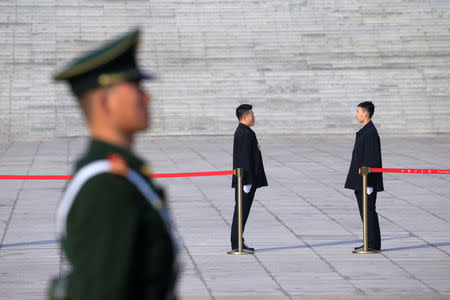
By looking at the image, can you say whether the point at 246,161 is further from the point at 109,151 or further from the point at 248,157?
the point at 109,151

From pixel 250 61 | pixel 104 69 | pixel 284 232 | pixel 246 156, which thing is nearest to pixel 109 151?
pixel 104 69

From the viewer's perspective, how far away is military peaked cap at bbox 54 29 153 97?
8.11 ft

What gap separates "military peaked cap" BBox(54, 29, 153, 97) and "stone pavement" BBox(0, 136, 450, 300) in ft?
15.9

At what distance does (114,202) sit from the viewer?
7.54 ft

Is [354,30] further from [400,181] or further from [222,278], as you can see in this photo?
[222,278]

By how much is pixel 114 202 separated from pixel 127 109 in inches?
11.4

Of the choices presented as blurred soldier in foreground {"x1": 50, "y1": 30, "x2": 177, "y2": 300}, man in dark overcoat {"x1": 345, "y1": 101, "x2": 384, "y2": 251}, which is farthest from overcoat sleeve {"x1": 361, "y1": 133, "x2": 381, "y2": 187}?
blurred soldier in foreground {"x1": 50, "y1": 30, "x2": 177, "y2": 300}

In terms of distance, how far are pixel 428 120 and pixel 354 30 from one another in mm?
4598

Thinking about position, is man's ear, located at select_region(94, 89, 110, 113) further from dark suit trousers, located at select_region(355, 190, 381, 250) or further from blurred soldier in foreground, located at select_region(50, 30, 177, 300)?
dark suit trousers, located at select_region(355, 190, 381, 250)

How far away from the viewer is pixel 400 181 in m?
15.1

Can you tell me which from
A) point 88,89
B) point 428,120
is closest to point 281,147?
point 428,120

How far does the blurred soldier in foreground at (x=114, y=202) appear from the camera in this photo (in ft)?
7.43

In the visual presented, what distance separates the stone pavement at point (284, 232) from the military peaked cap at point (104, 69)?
4861 millimetres

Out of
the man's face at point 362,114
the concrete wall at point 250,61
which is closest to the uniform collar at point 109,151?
the man's face at point 362,114
